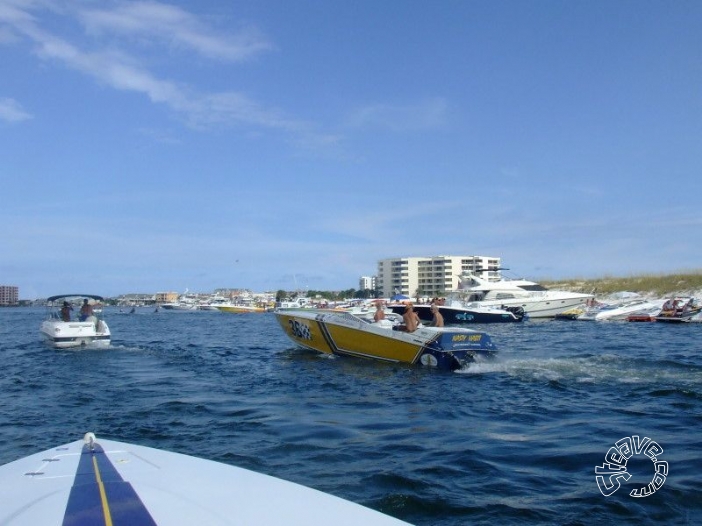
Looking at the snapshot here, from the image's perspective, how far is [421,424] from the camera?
8.95 metres

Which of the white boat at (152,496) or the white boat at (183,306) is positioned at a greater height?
the white boat at (152,496)

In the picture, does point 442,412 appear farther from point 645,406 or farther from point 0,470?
point 0,470

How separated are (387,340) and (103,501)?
13080mm

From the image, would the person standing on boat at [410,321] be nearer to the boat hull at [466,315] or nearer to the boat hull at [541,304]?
the boat hull at [466,315]

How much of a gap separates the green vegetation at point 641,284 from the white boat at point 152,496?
200 ft

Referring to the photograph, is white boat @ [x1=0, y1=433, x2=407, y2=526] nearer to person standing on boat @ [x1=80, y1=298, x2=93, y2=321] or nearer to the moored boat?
person standing on boat @ [x1=80, y1=298, x2=93, y2=321]

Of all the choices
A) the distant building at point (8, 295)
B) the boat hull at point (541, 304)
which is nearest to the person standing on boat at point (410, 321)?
the boat hull at point (541, 304)

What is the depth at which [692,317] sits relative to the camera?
3553cm

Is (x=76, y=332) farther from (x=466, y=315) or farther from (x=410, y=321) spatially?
(x=466, y=315)

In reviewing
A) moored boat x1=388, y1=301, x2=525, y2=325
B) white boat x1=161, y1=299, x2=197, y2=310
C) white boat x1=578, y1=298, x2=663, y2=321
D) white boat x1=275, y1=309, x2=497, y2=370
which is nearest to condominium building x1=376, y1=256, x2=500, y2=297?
white boat x1=161, y1=299, x2=197, y2=310

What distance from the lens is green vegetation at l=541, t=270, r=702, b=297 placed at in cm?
5944

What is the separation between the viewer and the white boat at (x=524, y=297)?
42281 mm

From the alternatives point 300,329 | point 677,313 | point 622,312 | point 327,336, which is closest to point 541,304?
point 622,312

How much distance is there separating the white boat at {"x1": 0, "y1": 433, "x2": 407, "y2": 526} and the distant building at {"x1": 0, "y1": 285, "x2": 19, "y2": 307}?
20517 centimetres
